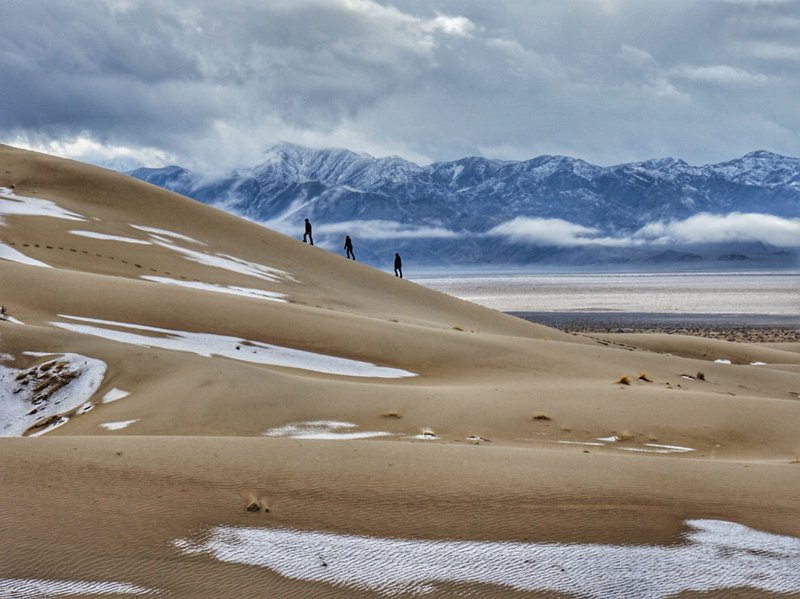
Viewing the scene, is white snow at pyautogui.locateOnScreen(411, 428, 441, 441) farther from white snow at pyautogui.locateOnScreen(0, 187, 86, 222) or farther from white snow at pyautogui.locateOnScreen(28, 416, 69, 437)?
white snow at pyautogui.locateOnScreen(0, 187, 86, 222)

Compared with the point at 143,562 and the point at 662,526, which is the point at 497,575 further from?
the point at 143,562

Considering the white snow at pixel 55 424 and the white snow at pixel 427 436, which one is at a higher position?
the white snow at pixel 427 436

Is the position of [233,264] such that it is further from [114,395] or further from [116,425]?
[116,425]

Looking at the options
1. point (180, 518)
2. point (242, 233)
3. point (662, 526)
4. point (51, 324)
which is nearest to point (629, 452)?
point (662, 526)

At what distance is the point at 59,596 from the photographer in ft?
24.9

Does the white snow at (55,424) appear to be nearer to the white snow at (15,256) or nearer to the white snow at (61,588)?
the white snow at (61,588)

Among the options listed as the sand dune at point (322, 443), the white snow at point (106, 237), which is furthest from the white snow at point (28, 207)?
the white snow at point (106, 237)

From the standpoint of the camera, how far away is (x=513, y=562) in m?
8.45

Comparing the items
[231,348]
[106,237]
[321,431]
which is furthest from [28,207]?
[321,431]

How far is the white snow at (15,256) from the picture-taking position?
103ft

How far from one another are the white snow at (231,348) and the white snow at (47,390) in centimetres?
261

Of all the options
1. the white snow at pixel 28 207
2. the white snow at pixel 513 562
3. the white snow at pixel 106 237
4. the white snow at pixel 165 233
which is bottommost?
the white snow at pixel 513 562

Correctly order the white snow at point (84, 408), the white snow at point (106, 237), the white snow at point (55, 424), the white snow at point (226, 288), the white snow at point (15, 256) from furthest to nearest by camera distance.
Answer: the white snow at point (106, 237)
the white snow at point (226, 288)
the white snow at point (15, 256)
the white snow at point (84, 408)
the white snow at point (55, 424)

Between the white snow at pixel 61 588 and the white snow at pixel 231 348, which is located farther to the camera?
the white snow at pixel 231 348
